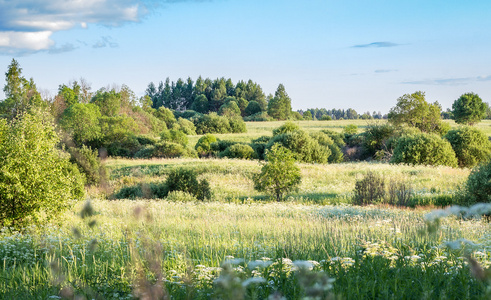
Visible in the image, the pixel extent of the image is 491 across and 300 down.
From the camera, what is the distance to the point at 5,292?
3.89 meters

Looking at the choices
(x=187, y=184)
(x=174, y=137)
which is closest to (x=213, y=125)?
(x=174, y=137)

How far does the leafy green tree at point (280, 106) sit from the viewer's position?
93250 mm

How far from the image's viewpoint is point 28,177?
9250 millimetres

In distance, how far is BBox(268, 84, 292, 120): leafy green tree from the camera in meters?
93.2

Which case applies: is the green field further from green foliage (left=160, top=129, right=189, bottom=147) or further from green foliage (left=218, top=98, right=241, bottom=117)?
green foliage (left=218, top=98, right=241, bottom=117)

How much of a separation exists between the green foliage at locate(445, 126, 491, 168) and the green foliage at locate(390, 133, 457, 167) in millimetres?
2976

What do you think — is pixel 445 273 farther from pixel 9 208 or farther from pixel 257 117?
pixel 257 117

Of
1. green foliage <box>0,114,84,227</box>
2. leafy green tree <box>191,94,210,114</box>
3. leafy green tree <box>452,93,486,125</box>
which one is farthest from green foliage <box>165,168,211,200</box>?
leafy green tree <box>191,94,210,114</box>

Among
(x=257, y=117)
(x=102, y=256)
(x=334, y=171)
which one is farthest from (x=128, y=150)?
(x=257, y=117)

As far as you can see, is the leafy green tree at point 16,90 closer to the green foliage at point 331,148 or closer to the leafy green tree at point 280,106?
the green foliage at point 331,148

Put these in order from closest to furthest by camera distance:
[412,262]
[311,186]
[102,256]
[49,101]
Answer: [412,262]
[102,256]
[311,186]
[49,101]

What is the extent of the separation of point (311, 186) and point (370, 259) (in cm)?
1857

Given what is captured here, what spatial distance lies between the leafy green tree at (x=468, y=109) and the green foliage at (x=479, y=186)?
5694 centimetres

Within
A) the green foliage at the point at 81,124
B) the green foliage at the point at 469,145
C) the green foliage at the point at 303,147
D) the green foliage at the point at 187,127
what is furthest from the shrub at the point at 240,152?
the green foliage at the point at 187,127
